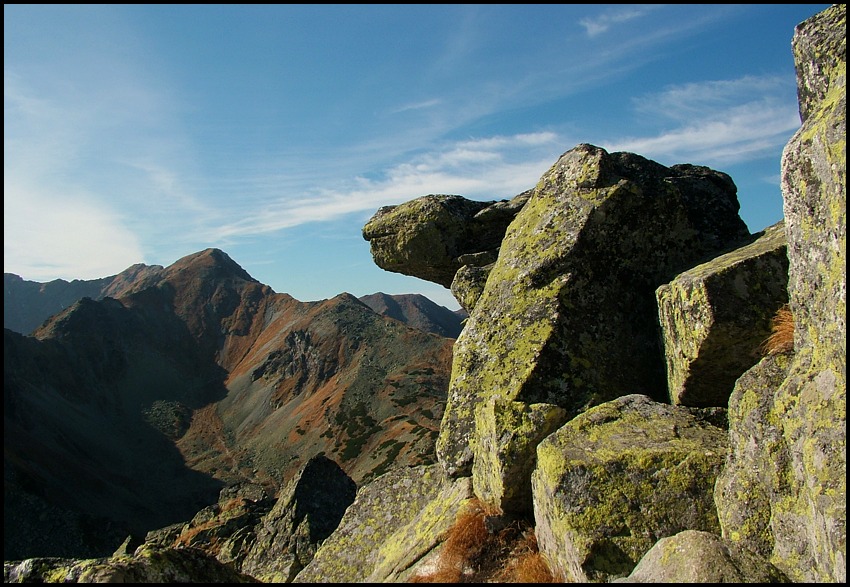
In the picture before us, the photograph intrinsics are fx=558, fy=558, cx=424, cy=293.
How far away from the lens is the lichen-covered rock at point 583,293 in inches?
480

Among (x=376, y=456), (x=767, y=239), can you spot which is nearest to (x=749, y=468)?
(x=767, y=239)

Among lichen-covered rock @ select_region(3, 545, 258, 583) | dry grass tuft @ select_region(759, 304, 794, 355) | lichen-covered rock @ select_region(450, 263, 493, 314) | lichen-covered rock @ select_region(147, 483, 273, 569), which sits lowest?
lichen-covered rock @ select_region(147, 483, 273, 569)

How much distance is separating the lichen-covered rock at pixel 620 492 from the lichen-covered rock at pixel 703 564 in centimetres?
95

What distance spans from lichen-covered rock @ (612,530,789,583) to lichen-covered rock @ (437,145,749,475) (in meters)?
4.87

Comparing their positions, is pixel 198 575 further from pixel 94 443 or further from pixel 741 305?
pixel 94 443

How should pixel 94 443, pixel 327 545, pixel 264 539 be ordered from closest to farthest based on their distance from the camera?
pixel 327 545
pixel 264 539
pixel 94 443

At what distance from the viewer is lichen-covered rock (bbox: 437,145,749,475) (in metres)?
12.2

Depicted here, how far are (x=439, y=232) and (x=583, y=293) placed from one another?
8.96 metres

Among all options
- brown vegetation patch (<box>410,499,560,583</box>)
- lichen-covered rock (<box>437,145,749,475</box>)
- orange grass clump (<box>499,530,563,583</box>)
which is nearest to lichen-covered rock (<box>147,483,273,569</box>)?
lichen-covered rock (<box>437,145,749,475</box>)

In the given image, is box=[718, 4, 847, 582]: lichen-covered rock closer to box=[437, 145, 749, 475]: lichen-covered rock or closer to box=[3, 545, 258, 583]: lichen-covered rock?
box=[437, 145, 749, 475]: lichen-covered rock

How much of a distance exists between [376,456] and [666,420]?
77.3 m

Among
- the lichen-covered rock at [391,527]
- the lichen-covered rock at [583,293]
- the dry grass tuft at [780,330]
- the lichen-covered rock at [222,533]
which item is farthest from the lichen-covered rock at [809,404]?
the lichen-covered rock at [222,533]

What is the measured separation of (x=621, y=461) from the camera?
330 inches

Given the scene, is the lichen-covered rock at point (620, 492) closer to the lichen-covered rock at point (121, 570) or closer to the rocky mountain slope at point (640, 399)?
the rocky mountain slope at point (640, 399)
